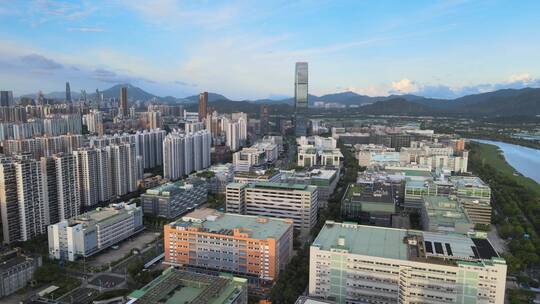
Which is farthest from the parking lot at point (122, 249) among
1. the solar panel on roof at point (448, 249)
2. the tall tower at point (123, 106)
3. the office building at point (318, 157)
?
the tall tower at point (123, 106)

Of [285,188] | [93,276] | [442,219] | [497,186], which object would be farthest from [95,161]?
[497,186]

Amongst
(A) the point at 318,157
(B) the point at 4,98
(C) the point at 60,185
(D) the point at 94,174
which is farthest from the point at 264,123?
(C) the point at 60,185

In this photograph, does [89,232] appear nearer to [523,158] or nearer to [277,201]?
[277,201]

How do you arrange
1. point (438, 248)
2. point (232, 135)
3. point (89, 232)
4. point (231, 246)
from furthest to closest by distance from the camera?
point (232, 135) → point (89, 232) → point (231, 246) → point (438, 248)

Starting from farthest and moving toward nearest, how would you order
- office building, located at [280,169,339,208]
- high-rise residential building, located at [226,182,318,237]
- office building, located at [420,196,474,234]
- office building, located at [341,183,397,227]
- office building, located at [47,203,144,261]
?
office building, located at [280,169,339,208]
office building, located at [341,183,397,227]
high-rise residential building, located at [226,182,318,237]
office building, located at [420,196,474,234]
office building, located at [47,203,144,261]

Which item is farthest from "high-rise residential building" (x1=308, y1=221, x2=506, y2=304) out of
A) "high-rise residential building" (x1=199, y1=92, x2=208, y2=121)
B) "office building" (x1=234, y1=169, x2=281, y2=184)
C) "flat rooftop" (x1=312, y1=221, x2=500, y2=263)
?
"high-rise residential building" (x1=199, y1=92, x2=208, y2=121)

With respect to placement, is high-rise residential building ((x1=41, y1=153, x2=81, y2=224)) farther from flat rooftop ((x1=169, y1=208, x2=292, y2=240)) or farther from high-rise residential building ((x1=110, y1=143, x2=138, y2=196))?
Answer: flat rooftop ((x1=169, y1=208, x2=292, y2=240))
